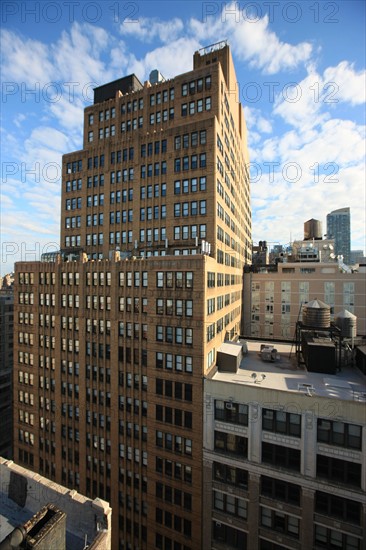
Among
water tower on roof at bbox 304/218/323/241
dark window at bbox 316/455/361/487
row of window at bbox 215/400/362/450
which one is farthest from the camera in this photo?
water tower on roof at bbox 304/218/323/241

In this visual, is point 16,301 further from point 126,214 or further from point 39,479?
point 39,479

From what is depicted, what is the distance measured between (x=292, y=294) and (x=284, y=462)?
50.3m

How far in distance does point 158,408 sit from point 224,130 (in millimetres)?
39810

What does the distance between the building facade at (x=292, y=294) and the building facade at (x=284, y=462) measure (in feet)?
133

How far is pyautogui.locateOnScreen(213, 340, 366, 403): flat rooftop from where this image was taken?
25.9m

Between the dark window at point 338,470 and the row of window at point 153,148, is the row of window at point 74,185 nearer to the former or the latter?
the row of window at point 153,148

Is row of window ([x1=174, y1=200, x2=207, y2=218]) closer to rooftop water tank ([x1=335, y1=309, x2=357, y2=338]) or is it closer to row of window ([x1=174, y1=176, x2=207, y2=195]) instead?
row of window ([x1=174, y1=176, x2=207, y2=195])

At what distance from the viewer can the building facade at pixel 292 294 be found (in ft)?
217

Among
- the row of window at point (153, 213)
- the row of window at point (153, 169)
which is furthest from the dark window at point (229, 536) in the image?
the row of window at point (153, 169)

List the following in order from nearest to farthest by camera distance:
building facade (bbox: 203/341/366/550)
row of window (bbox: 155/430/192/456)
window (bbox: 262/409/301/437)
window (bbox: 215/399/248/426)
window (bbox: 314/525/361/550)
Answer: window (bbox: 314/525/361/550) → building facade (bbox: 203/341/366/550) → window (bbox: 262/409/301/437) → window (bbox: 215/399/248/426) → row of window (bbox: 155/430/192/456)

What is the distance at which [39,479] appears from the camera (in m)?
18.9

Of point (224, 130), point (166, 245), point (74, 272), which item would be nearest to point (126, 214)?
point (166, 245)

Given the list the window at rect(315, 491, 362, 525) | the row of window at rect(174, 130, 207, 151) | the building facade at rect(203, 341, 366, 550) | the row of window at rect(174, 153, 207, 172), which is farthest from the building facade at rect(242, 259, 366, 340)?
the window at rect(315, 491, 362, 525)

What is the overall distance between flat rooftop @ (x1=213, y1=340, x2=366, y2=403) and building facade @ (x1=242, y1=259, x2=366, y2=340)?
113 ft
